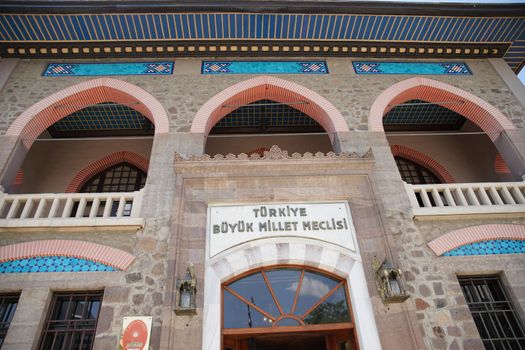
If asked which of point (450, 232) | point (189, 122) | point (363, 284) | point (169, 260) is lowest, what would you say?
point (363, 284)

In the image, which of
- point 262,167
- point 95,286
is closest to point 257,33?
point 262,167

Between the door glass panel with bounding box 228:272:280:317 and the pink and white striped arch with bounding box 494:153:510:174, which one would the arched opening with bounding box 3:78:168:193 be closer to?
the door glass panel with bounding box 228:272:280:317

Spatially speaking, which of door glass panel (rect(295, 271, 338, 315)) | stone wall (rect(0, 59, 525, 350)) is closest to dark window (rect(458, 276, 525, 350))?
stone wall (rect(0, 59, 525, 350))

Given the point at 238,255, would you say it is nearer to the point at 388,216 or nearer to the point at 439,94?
the point at 388,216

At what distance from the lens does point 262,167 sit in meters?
6.05

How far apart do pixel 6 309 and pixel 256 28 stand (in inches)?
279

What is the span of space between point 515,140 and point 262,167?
520cm

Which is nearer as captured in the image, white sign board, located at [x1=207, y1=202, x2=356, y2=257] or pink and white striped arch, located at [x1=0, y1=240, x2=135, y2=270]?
pink and white striped arch, located at [x1=0, y1=240, x2=135, y2=270]

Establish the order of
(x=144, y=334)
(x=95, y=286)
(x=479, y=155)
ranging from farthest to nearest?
(x=479, y=155)
(x=95, y=286)
(x=144, y=334)

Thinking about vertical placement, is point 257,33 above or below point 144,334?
above

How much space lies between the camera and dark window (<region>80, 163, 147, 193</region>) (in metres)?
8.90

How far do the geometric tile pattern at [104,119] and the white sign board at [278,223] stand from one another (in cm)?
465

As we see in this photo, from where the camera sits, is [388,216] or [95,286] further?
[388,216]

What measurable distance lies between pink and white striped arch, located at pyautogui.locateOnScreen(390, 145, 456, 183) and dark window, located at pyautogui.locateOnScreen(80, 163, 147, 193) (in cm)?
688
